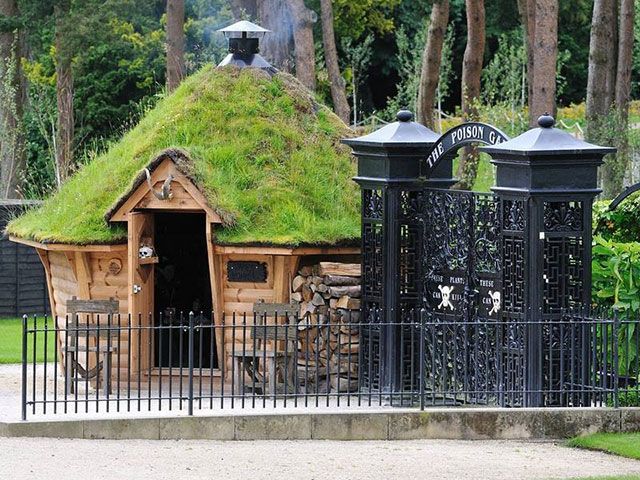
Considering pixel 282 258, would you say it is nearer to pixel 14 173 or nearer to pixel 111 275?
pixel 111 275

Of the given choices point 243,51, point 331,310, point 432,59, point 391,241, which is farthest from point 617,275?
point 432,59

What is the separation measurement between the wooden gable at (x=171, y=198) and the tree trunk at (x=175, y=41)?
14.1 meters

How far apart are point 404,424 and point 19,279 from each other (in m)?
14.2

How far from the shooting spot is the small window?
17078 mm

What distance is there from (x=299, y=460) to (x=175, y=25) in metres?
20.1

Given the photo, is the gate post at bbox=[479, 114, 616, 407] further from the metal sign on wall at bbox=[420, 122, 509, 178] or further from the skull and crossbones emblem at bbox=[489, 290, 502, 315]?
the metal sign on wall at bbox=[420, 122, 509, 178]

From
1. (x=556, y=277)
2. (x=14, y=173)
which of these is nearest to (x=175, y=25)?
(x=14, y=173)

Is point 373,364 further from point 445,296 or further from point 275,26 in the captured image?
point 275,26

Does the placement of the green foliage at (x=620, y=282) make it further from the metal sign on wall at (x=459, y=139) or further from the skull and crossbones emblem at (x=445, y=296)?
the metal sign on wall at (x=459, y=139)

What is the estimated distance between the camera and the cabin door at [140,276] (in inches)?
672

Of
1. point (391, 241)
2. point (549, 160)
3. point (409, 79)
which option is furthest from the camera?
point (409, 79)

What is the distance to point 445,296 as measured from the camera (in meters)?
16.0

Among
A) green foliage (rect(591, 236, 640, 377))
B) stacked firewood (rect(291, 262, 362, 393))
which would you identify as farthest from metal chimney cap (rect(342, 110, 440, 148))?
green foliage (rect(591, 236, 640, 377))

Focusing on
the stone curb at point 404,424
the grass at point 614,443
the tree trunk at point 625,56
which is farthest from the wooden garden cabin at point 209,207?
the tree trunk at point 625,56
